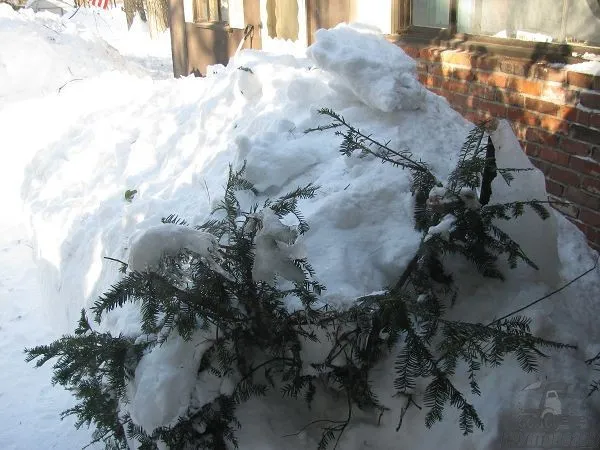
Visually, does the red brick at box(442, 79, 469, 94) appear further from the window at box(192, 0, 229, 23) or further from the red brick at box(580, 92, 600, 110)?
the window at box(192, 0, 229, 23)

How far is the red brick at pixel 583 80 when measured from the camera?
308 centimetres

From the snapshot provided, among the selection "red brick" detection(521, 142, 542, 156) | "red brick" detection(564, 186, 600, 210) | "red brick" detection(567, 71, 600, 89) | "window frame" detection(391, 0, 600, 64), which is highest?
"window frame" detection(391, 0, 600, 64)

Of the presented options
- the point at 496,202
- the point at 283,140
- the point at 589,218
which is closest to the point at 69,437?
the point at 283,140

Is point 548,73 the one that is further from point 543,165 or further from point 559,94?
point 543,165

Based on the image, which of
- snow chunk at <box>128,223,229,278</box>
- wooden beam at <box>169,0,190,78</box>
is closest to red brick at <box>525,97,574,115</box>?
snow chunk at <box>128,223,229,278</box>

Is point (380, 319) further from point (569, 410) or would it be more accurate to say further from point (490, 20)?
point (490, 20)

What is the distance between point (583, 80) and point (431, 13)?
2.04 meters

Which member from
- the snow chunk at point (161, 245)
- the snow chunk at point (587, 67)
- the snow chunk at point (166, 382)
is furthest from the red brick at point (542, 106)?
the snow chunk at point (166, 382)

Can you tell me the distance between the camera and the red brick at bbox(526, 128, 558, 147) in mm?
3434

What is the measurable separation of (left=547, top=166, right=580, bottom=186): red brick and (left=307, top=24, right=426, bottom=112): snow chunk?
0.93 metres

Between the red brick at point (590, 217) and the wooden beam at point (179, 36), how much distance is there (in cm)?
820

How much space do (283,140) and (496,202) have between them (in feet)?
5.16

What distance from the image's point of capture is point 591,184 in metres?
3.19

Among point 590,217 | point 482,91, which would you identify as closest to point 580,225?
point 590,217
